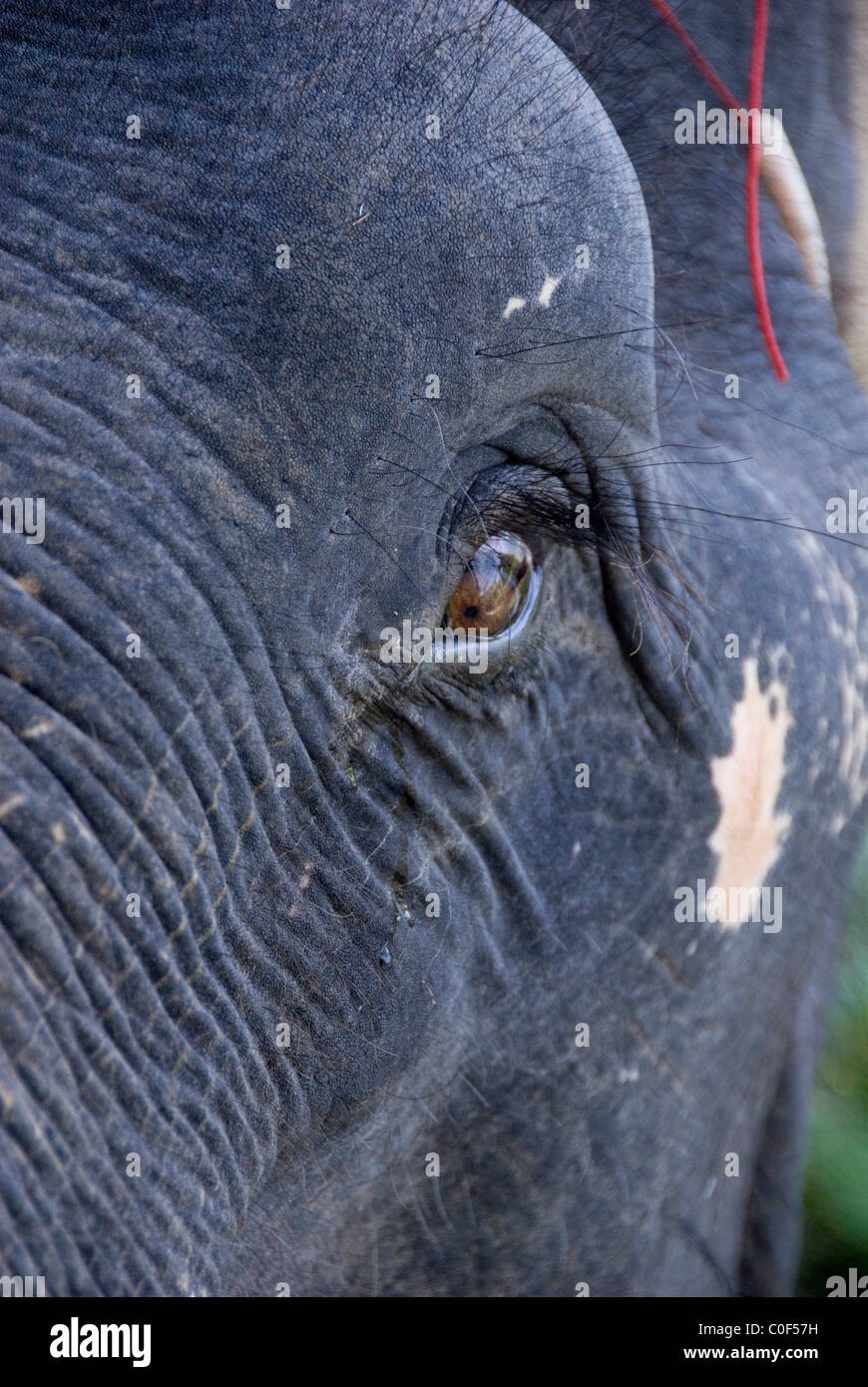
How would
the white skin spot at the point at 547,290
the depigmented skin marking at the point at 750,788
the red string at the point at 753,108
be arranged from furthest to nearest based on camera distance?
the red string at the point at 753,108, the depigmented skin marking at the point at 750,788, the white skin spot at the point at 547,290

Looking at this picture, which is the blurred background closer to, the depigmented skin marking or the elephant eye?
the depigmented skin marking

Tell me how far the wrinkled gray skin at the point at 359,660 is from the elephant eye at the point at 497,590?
0.03 m

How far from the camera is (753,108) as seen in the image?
6.18ft

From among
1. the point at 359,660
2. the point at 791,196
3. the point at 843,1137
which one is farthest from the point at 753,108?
the point at 843,1137

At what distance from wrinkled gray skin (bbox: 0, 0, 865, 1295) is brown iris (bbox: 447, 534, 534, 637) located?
0.03m

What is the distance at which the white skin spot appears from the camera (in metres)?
1.41

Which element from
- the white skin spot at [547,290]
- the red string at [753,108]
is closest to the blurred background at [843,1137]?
the red string at [753,108]

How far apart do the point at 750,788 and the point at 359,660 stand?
0.64 m

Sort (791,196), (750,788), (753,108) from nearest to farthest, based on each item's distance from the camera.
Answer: (750,788) < (753,108) < (791,196)

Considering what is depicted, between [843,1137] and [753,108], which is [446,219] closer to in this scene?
[753,108]

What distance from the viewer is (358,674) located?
1346 mm

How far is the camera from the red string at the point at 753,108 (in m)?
1.83

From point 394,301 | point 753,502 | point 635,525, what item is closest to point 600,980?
point 635,525

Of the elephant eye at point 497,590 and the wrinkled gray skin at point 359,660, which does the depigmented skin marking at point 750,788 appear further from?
the elephant eye at point 497,590
